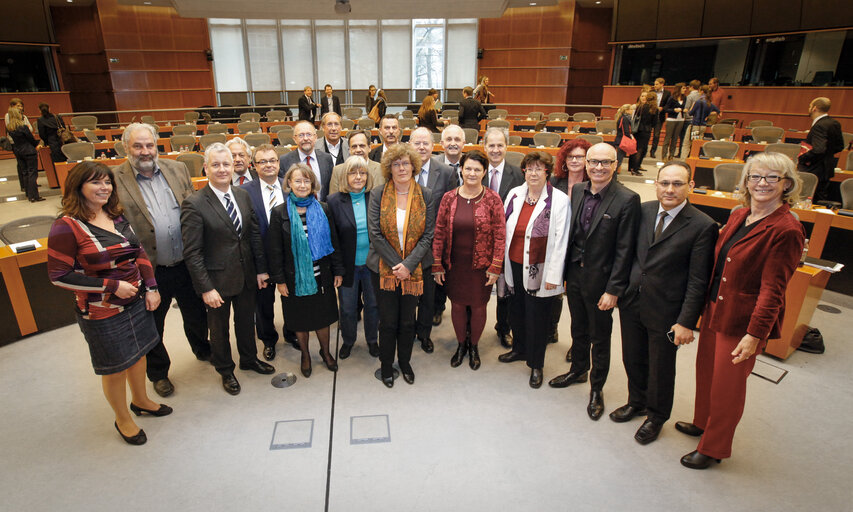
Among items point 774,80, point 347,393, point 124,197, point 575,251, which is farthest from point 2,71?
point 774,80

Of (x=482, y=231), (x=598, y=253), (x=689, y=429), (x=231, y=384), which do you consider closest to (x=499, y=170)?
(x=482, y=231)

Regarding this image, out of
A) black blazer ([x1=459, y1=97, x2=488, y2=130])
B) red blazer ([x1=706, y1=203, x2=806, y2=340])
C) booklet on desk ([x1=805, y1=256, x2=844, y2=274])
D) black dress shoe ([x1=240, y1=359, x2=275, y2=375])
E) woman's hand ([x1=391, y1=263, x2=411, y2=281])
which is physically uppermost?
black blazer ([x1=459, y1=97, x2=488, y2=130])

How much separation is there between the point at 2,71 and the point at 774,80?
2205cm

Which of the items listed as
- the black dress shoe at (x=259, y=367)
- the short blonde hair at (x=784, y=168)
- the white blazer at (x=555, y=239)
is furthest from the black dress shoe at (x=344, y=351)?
the short blonde hair at (x=784, y=168)

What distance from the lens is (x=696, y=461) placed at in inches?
104

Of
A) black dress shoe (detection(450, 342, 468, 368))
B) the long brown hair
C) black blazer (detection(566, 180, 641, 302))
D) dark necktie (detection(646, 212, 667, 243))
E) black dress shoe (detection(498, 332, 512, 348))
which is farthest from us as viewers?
black dress shoe (detection(498, 332, 512, 348))

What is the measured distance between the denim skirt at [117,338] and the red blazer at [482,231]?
6.32 ft

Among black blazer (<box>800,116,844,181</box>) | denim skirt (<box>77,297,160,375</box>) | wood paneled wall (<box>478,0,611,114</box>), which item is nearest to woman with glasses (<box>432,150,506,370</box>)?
denim skirt (<box>77,297,160,375</box>)

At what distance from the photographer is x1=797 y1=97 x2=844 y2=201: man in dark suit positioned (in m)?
6.35

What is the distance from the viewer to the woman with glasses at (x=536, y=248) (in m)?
3.05

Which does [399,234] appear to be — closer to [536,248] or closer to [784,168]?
[536,248]

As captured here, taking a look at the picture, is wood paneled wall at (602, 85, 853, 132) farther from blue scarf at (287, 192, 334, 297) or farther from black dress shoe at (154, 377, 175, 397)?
black dress shoe at (154, 377, 175, 397)

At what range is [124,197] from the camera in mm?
2916

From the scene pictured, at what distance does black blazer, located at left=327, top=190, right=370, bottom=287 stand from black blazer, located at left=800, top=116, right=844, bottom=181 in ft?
22.5
